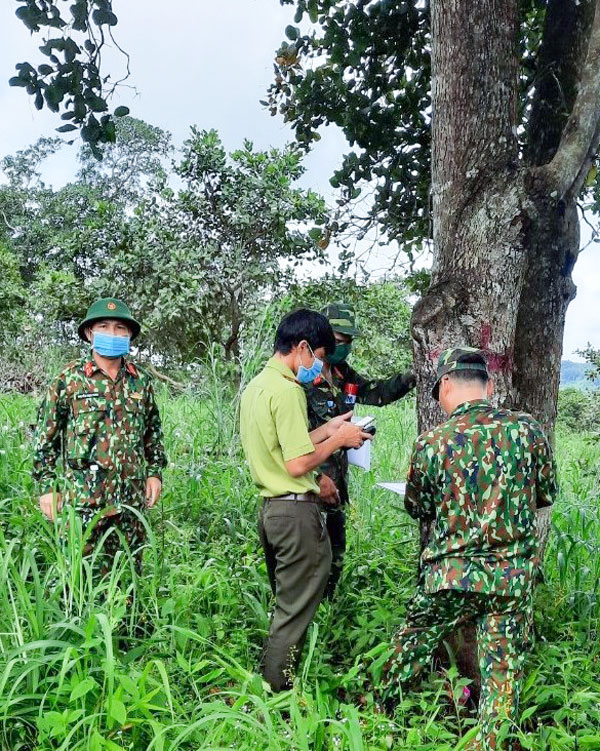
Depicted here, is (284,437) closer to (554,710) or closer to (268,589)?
(268,589)

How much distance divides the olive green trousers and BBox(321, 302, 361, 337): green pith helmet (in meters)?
1.34

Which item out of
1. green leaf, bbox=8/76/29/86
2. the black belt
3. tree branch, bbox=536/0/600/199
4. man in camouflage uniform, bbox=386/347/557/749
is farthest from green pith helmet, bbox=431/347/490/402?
green leaf, bbox=8/76/29/86

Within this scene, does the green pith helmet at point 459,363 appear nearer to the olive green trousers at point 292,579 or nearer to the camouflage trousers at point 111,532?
the olive green trousers at point 292,579

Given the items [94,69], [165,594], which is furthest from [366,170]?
[165,594]

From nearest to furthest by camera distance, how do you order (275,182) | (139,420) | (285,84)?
(139,420) → (285,84) → (275,182)

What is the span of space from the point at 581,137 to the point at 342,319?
1531 mm

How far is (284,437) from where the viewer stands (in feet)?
9.13

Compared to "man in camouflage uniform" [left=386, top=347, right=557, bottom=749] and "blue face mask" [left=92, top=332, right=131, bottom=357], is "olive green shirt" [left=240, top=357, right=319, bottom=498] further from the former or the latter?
"blue face mask" [left=92, top=332, right=131, bottom=357]

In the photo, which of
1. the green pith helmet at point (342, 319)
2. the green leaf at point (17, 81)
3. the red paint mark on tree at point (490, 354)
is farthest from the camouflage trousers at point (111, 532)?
the green leaf at point (17, 81)

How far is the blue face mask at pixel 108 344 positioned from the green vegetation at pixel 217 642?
750 millimetres

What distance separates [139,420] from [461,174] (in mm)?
1875

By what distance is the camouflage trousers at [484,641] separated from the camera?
257 centimetres

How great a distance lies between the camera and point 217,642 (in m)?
3.12

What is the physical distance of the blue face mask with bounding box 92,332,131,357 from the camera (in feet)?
10.6
